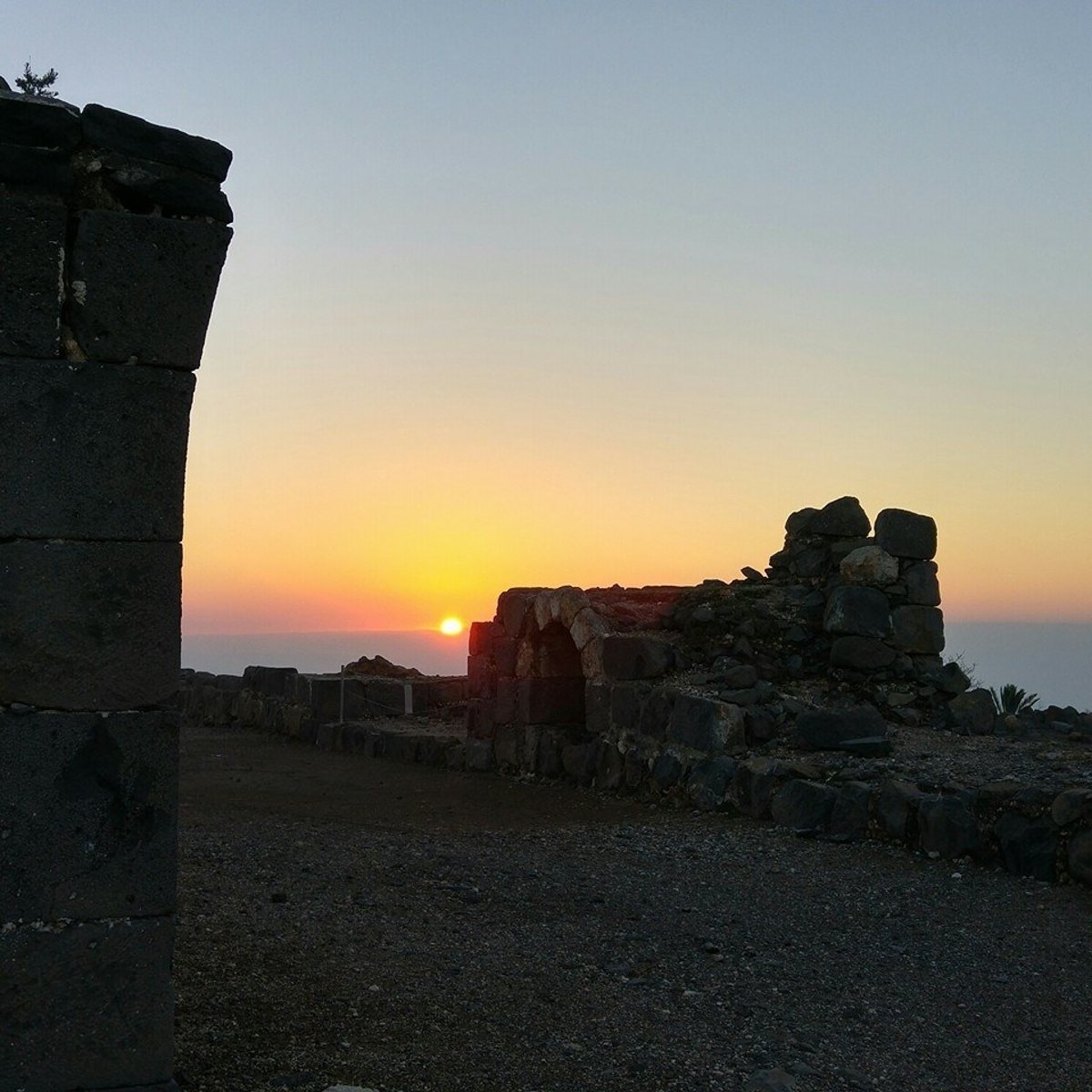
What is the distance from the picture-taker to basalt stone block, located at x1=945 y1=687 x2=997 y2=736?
1255 cm

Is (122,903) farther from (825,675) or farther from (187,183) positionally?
(825,675)

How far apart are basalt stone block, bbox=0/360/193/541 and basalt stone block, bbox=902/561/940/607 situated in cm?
1081

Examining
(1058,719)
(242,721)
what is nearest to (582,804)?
(1058,719)

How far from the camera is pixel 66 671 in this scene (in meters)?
4.12

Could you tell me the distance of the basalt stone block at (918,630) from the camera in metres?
13.5

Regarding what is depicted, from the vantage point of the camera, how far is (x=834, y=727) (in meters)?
11.2

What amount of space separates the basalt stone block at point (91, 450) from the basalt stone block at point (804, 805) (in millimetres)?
6852

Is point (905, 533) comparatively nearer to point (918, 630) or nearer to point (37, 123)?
point (918, 630)

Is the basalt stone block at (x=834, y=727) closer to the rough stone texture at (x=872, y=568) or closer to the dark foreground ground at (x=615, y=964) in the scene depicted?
the dark foreground ground at (x=615, y=964)

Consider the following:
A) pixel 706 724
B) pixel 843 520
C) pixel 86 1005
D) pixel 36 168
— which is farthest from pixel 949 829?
pixel 36 168

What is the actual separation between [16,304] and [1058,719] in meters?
12.1

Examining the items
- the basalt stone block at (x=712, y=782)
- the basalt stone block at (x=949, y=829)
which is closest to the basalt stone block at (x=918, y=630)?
the basalt stone block at (x=712, y=782)

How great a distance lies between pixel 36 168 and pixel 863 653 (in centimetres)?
1067

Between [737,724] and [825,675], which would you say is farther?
[825,675]
